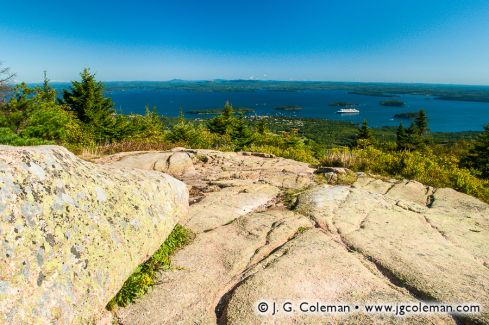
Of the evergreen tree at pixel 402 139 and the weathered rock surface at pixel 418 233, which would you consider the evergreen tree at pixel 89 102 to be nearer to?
the weathered rock surface at pixel 418 233

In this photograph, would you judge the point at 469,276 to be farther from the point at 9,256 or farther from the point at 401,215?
the point at 9,256

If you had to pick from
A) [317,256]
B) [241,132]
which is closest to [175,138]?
[241,132]

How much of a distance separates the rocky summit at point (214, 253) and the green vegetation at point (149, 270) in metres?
0.10

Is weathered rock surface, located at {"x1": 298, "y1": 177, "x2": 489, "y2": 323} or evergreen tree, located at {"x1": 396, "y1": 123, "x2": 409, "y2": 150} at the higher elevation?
weathered rock surface, located at {"x1": 298, "y1": 177, "x2": 489, "y2": 323}

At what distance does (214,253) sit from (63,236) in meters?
2.31

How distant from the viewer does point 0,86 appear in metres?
19.0

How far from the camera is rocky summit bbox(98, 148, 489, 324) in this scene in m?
3.39

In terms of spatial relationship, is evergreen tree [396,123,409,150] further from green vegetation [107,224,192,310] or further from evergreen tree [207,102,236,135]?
green vegetation [107,224,192,310]

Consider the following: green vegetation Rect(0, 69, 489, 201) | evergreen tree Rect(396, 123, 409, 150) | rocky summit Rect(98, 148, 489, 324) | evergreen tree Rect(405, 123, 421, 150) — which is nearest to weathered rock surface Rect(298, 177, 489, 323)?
rocky summit Rect(98, 148, 489, 324)

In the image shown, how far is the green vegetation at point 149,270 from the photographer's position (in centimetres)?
351

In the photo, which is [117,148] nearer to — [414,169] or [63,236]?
[63,236]

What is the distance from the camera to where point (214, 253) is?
462 cm

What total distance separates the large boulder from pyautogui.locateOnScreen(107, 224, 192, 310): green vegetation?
0.18 metres

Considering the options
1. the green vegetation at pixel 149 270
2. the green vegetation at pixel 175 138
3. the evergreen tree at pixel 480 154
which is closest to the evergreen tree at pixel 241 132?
the green vegetation at pixel 175 138
